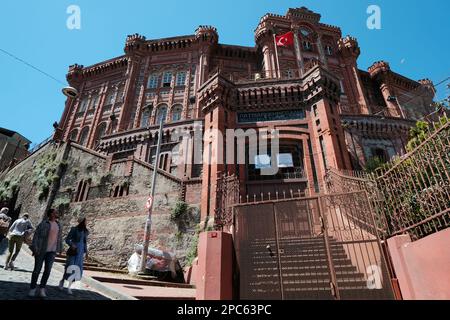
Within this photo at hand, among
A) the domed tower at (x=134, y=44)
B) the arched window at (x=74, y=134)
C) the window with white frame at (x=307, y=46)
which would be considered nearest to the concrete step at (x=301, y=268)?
the window with white frame at (x=307, y=46)

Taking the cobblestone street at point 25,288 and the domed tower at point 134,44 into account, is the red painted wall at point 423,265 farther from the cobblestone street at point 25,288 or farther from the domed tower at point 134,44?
the domed tower at point 134,44

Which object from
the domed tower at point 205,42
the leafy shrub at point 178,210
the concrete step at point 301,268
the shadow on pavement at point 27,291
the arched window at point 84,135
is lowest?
the shadow on pavement at point 27,291

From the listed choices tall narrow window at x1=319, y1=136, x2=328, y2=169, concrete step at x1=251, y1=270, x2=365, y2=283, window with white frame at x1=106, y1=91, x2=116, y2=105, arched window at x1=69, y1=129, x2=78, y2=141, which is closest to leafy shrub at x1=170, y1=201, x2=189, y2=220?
tall narrow window at x1=319, y1=136, x2=328, y2=169

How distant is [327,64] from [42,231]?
3262 centimetres

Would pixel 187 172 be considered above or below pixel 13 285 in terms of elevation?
above

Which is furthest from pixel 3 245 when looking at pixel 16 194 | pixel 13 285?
pixel 16 194

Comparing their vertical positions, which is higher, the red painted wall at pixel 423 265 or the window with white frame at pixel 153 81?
the window with white frame at pixel 153 81

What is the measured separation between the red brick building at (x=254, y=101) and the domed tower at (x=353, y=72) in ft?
0.37

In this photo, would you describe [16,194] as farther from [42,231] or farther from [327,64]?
[327,64]

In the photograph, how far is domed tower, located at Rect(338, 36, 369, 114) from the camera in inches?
1100

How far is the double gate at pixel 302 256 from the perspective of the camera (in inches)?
248

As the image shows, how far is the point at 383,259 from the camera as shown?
6.22m

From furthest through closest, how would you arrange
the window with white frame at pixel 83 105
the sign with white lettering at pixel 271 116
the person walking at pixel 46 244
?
the window with white frame at pixel 83 105, the sign with white lettering at pixel 271 116, the person walking at pixel 46 244

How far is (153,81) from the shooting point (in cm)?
3186
